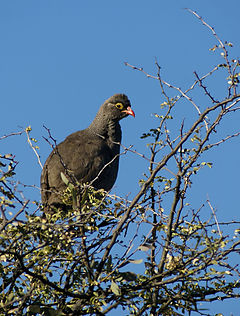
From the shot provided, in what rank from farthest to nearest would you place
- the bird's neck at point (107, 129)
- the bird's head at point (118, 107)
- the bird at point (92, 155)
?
1. the bird's head at point (118, 107)
2. the bird's neck at point (107, 129)
3. the bird at point (92, 155)

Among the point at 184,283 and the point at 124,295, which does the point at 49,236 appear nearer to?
the point at 124,295

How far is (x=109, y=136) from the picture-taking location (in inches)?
373

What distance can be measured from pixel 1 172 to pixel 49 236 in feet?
2.42

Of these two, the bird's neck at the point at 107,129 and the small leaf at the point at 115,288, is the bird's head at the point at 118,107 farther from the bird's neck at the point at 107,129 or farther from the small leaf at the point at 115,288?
the small leaf at the point at 115,288

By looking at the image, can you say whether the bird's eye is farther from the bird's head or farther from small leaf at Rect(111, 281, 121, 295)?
small leaf at Rect(111, 281, 121, 295)

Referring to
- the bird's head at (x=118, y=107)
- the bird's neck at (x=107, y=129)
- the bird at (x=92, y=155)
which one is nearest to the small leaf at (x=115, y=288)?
the bird at (x=92, y=155)

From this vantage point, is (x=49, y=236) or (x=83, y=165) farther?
(x=83, y=165)

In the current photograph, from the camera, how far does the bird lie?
7.73 meters

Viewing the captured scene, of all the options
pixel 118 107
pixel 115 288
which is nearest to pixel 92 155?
pixel 118 107

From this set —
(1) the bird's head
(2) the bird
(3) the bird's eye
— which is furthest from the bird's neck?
(3) the bird's eye

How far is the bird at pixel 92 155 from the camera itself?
7727 millimetres

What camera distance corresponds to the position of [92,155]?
27.4 ft

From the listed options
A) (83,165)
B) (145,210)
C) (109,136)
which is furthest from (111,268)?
(109,136)

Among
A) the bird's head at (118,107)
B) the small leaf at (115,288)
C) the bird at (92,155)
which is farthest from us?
the bird's head at (118,107)
